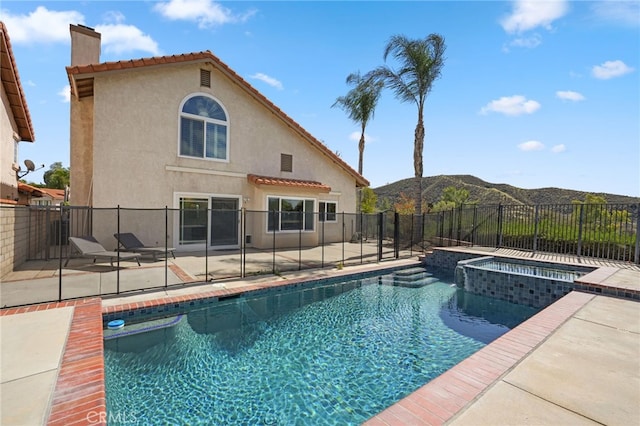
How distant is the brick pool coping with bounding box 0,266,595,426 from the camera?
274 cm

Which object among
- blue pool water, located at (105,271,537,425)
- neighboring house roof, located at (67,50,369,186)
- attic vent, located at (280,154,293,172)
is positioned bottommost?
blue pool water, located at (105,271,537,425)

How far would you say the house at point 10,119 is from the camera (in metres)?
9.27

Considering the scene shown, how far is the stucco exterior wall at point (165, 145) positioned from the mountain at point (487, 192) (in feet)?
107

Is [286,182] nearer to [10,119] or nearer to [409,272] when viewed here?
[409,272]

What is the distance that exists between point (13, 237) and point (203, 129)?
765 cm

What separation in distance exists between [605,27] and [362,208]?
61.6 feet

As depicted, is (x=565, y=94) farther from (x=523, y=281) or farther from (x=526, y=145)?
(x=526, y=145)

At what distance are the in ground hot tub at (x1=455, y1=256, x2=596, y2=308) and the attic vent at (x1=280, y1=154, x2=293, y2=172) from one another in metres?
10.1

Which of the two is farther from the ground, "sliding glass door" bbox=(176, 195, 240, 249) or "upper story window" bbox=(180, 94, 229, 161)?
"upper story window" bbox=(180, 94, 229, 161)

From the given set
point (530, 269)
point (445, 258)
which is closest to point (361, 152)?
point (445, 258)

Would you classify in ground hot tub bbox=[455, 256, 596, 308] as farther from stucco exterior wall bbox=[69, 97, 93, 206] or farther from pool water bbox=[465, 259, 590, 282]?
stucco exterior wall bbox=[69, 97, 93, 206]

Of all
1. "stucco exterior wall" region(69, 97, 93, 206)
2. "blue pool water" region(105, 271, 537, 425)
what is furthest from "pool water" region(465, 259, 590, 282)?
"stucco exterior wall" region(69, 97, 93, 206)

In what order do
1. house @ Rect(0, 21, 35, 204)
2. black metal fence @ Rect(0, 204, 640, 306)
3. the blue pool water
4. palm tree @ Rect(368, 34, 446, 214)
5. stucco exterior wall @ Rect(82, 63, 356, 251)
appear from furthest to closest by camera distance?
1. palm tree @ Rect(368, 34, 446, 214)
2. stucco exterior wall @ Rect(82, 63, 356, 251)
3. house @ Rect(0, 21, 35, 204)
4. black metal fence @ Rect(0, 204, 640, 306)
5. the blue pool water

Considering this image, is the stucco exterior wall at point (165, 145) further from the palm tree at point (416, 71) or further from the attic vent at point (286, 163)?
the palm tree at point (416, 71)
